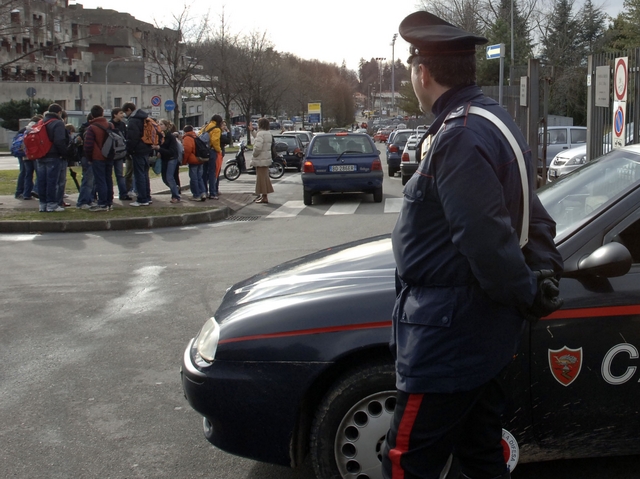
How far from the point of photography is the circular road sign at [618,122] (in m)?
11.4

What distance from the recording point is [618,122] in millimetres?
11609

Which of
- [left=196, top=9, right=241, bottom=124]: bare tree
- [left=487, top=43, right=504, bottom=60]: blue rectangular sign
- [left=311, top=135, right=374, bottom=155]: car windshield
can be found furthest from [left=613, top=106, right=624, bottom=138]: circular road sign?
[left=196, top=9, right=241, bottom=124]: bare tree

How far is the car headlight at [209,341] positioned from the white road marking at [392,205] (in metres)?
11.8

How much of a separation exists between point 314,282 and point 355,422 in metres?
0.70

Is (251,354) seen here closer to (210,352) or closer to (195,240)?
(210,352)

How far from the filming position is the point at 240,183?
77.9ft

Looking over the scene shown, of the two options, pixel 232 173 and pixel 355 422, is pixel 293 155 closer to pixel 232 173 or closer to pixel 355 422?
pixel 232 173

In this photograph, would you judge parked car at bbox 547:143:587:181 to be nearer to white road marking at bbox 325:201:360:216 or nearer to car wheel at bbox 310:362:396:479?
white road marking at bbox 325:201:360:216

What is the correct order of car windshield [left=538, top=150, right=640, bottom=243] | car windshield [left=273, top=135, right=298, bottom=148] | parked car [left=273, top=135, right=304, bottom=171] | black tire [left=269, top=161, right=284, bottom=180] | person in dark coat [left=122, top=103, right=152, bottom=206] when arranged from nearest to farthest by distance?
1. car windshield [left=538, top=150, right=640, bottom=243]
2. person in dark coat [left=122, top=103, right=152, bottom=206]
3. black tire [left=269, top=161, right=284, bottom=180]
4. parked car [left=273, top=135, right=304, bottom=171]
5. car windshield [left=273, top=135, right=298, bottom=148]

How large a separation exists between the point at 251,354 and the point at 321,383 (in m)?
0.33

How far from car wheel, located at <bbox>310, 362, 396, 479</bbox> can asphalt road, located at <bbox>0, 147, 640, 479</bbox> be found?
1.77 ft

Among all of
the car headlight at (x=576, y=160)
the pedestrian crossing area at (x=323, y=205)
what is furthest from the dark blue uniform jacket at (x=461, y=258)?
the car headlight at (x=576, y=160)

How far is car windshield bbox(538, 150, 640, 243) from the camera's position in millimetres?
3418

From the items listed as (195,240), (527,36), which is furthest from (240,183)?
(527,36)
